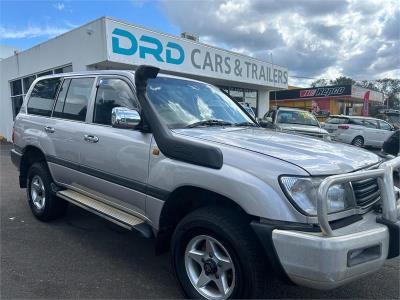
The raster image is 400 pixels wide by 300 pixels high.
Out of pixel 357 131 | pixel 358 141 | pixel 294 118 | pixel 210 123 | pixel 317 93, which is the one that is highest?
pixel 317 93

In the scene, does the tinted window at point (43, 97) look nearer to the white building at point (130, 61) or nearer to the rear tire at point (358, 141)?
the white building at point (130, 61)

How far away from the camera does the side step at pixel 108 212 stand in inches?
132

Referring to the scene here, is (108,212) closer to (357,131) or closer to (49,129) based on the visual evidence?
(49,129)

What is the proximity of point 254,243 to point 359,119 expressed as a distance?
17062 millimetres

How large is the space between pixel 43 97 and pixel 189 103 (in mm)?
2550

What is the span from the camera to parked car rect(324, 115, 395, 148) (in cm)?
1731

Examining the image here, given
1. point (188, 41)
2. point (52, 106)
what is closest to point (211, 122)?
point (52, 106)

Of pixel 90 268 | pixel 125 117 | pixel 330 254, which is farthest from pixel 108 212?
pixel 330 254

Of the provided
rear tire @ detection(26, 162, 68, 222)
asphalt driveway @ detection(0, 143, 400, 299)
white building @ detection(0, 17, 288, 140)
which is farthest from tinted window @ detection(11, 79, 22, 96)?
asphalt driveway @ detection(0, 143, 400, 299)

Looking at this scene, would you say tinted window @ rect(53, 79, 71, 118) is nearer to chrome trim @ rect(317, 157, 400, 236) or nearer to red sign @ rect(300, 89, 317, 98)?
chrome trim @ rect(317, 157, 400, 236)

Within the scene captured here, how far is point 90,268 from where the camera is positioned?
3641 mm

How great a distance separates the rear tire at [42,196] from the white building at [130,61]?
6567 mm

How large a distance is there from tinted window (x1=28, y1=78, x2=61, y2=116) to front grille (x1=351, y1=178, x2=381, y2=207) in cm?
392

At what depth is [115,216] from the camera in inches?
142
